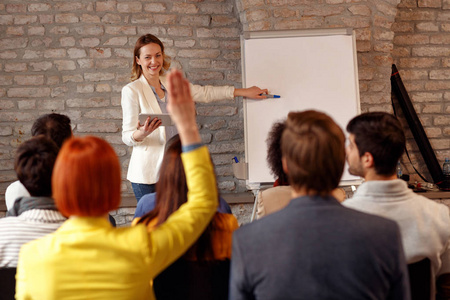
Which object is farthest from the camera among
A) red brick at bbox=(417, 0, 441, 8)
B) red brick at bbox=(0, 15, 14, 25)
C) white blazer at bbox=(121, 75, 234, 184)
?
red brick at bbox=(417, 0, 441, 8)

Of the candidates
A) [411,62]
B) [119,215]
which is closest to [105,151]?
[119,215]

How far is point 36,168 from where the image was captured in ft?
5.00

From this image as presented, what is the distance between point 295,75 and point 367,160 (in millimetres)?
1873

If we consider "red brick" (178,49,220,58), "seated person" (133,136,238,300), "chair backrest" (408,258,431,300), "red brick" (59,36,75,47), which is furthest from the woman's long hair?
"red brick" (59,36,75,47)

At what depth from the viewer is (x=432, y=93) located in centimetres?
416

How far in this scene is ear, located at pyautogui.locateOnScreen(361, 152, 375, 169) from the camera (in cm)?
157

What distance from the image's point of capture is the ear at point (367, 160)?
157 cm

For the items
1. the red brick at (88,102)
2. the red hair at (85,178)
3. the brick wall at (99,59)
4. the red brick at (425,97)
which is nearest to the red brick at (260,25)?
the brick wall at (99,59)

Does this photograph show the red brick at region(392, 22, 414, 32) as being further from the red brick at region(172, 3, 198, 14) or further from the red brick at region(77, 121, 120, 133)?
the red brick at region(77, 121, 120, 133)

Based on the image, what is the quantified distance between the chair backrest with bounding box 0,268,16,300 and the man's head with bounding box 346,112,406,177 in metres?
1.18

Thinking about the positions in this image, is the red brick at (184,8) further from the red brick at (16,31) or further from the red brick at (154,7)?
the red brick at (16,31)

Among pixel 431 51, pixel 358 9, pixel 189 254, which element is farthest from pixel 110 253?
pixel 431 51

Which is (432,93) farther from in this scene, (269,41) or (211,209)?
(211,209)

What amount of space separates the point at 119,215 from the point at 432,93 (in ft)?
9.62
